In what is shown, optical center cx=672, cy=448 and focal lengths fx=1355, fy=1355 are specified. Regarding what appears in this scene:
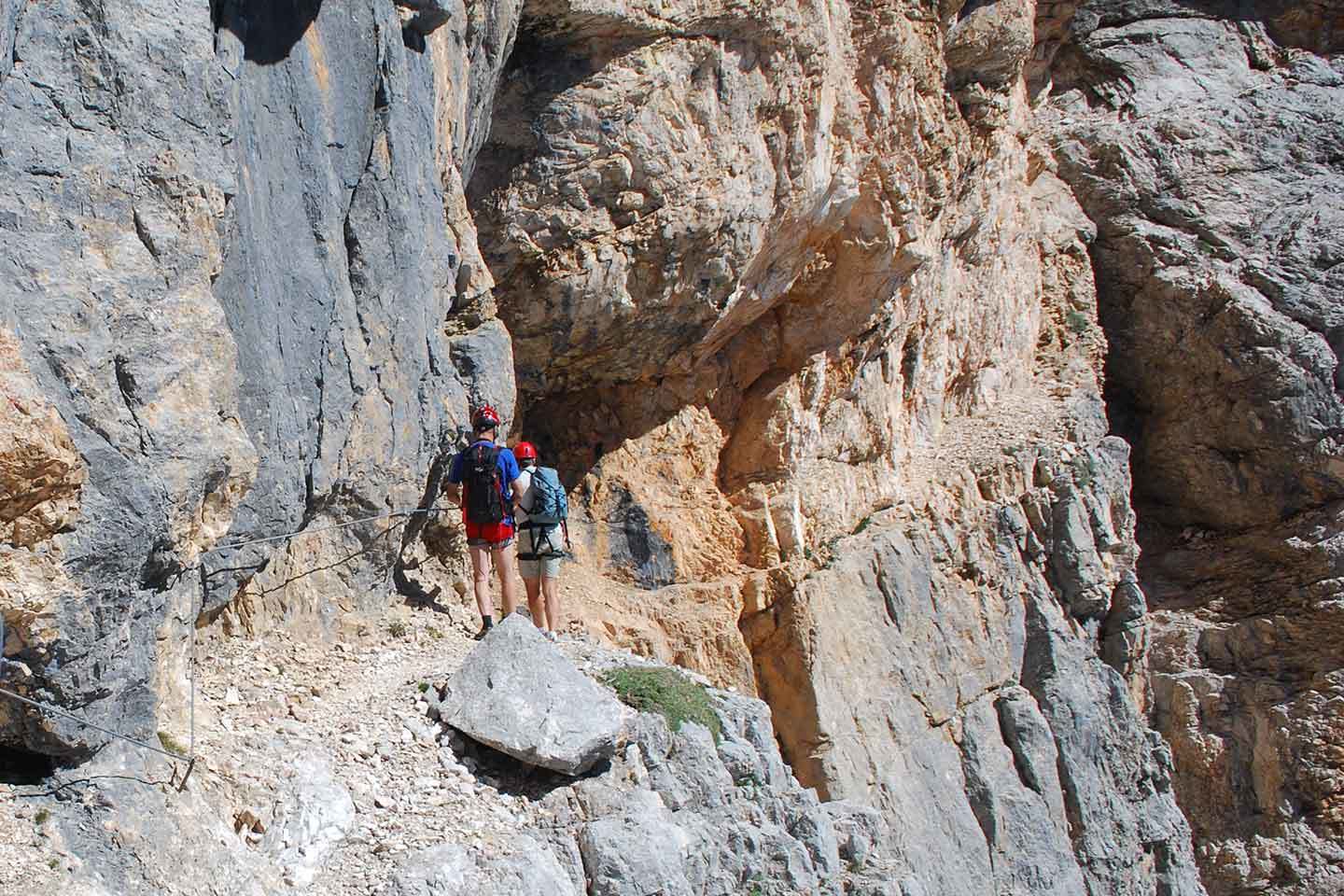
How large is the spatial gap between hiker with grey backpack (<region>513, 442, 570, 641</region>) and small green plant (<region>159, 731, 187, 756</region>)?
291cm

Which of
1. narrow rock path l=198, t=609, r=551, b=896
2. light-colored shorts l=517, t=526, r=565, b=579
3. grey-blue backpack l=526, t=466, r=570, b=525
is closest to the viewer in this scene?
narrow rock path l=198, t=609, r=551, b=896

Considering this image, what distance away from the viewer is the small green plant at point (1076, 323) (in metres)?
18.6

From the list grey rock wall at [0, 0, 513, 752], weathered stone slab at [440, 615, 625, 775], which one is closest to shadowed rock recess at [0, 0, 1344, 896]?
grey rock wall at [0, 0, 513, 752]

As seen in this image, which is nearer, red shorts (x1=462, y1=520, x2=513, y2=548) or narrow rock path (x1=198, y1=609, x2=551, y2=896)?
narrow rock path (x1=198, y1=609, x2=551, y2=896)

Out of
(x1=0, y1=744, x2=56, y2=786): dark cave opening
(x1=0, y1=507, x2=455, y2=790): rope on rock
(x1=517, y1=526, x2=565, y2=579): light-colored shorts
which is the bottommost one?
(x1=0, y1=744, x2=56, y2=786): dark cave opening

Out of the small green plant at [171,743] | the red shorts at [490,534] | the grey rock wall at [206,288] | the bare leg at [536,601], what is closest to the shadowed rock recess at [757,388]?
the grey rock wall at [206,288]

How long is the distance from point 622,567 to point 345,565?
4962mm

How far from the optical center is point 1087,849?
14.9 metres

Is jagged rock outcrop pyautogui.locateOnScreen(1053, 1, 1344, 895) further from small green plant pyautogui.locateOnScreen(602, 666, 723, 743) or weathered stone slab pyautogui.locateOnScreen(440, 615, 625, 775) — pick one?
weathered stone slab pyautogui.locateOnScreen(440, 615, 625, 775)

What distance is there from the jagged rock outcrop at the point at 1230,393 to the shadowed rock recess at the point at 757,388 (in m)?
0.06

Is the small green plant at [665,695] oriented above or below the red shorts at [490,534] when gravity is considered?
below

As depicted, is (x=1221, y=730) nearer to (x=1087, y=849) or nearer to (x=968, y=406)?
(x=1087, y=849)

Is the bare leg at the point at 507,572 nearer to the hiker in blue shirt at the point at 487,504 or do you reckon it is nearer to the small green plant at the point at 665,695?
the hiker in blue shirt at the point at 487,504

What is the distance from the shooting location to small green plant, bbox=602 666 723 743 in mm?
7602
